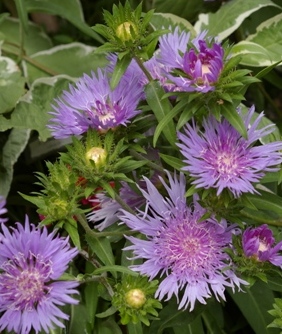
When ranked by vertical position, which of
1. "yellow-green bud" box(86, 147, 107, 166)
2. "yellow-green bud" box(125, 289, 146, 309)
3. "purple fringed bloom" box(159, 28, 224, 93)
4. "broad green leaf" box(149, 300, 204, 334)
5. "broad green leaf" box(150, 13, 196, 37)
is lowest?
"broad green leaf" box(149, 300, 204, 334)

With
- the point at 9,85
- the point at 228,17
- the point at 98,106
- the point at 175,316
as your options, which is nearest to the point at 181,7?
the point at 228,17

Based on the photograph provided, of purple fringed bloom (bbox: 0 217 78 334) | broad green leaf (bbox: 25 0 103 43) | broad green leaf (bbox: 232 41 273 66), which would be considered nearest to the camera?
purple fringed bloom (bbox: 0 217 78 334)

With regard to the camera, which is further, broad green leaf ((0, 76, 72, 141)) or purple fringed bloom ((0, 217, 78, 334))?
broad green leaf ((0, 76, 72, 141))

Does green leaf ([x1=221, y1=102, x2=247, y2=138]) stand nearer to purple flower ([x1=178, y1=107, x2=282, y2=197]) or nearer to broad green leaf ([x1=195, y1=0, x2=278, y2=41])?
purple flower ([x1=178, y1=107, x2=282, y2=197])

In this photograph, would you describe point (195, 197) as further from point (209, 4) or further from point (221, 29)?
point (209, 4)

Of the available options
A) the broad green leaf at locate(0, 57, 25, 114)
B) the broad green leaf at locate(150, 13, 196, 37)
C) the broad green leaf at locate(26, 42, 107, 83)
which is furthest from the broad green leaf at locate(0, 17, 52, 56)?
the broad green leaf at locate(150, 13, 196, 37)

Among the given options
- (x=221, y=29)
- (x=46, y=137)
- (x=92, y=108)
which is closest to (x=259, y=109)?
(x=221, y=29)

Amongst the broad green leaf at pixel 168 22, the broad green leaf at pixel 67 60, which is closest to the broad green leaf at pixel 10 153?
the broad green leaf at pixel 67 60
